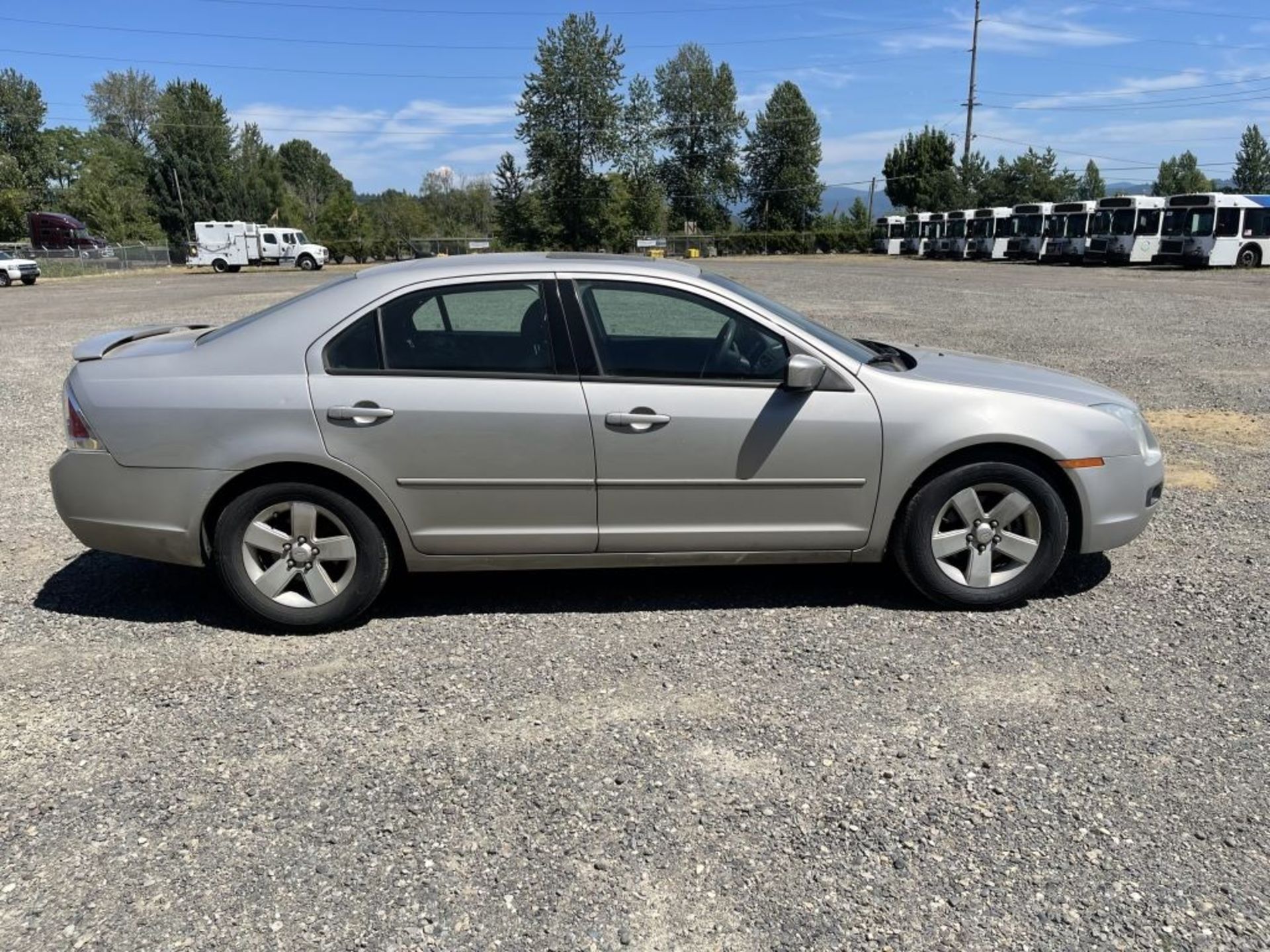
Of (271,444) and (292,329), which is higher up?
(292,329)

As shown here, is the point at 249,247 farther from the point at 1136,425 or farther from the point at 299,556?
the point at 1136,425

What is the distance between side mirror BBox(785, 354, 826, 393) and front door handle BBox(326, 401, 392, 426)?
1.74 meters

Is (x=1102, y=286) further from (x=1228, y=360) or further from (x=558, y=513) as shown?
(x=558, y=513)

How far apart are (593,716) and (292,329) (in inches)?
85.6

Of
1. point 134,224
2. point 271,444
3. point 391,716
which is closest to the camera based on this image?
point 391,716

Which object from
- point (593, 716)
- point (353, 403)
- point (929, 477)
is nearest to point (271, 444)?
point (353, 403)

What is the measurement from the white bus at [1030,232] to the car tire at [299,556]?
156 feet

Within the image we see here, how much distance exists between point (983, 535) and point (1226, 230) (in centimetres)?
3864

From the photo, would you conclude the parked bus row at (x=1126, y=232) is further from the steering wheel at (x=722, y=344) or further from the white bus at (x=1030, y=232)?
the steering wheel at (x=722, y=344)

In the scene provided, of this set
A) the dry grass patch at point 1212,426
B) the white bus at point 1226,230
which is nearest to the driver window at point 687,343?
the dry grass patch at point 1212,426

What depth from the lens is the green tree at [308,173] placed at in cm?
12669

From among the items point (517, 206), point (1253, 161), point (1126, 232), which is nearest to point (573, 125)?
point (517, 206)

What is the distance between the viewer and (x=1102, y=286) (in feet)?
88.3

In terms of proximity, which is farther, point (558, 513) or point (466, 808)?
point (558, 513)
